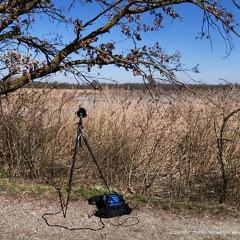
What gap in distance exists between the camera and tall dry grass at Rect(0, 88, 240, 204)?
6.74 meters

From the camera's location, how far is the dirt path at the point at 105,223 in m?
4.27

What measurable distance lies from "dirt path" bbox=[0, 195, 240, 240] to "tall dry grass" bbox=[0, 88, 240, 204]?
5.22 ft

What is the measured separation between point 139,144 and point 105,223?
2827 mm

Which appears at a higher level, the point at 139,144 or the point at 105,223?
the point at 139,144

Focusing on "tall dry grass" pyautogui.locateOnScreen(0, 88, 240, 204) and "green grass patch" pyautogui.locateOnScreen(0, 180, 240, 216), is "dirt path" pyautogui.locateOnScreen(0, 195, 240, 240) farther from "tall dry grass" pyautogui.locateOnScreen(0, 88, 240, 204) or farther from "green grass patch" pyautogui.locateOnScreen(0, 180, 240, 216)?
"tall dry grass" pyautogui.locateOnScreen(0, 88, 240, 204)

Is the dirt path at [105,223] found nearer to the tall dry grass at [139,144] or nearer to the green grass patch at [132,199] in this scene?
the green grass patch at [132,199]

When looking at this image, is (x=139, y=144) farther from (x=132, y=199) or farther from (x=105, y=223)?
(x=105, y=223)

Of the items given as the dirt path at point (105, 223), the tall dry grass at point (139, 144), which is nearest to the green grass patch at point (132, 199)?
the dirt path at point (105, 223)

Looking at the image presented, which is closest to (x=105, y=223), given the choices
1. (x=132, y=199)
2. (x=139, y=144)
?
(x=132, y=199)

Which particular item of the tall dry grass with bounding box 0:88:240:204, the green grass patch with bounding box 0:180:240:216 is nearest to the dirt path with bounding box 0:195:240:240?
the green grass patch with bounding box 0:180:240:216

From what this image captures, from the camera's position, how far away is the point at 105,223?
4.56m

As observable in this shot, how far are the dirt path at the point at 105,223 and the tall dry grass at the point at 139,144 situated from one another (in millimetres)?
1592

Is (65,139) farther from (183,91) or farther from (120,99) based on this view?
(183,91)

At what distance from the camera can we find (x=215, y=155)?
7109mm
